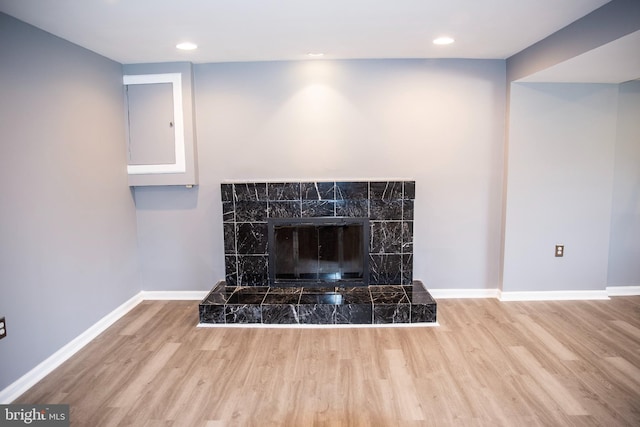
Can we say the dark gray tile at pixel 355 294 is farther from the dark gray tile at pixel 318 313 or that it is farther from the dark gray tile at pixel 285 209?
the dark gray tile at pixel 285 209

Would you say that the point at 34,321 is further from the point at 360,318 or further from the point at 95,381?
the point at 360,318

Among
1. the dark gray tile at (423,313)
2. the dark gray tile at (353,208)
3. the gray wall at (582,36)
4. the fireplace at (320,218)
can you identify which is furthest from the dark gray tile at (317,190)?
the gray wall at (582,36)

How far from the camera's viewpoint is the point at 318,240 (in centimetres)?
374

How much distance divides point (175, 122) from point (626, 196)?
14.7ft

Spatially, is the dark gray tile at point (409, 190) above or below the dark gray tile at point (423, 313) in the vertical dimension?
above

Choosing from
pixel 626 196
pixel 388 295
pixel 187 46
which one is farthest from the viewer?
pixel 626 196

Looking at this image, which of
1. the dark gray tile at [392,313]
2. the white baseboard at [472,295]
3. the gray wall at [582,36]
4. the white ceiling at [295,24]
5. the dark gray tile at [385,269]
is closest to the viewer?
the gray wall at [582,36]

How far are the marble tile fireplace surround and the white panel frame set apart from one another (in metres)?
0.51

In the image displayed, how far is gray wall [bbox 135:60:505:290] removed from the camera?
3.71m

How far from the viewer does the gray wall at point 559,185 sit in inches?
143

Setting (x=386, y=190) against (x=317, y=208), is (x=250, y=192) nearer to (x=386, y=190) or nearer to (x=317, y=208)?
(x=317, y=208)

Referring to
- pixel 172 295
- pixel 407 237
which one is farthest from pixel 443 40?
pixel 172 295

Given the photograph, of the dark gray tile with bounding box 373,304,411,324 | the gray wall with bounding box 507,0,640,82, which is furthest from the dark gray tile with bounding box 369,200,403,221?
the gray wall with bounding box 507,0,640,82

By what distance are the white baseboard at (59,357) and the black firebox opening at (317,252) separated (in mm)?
1396
